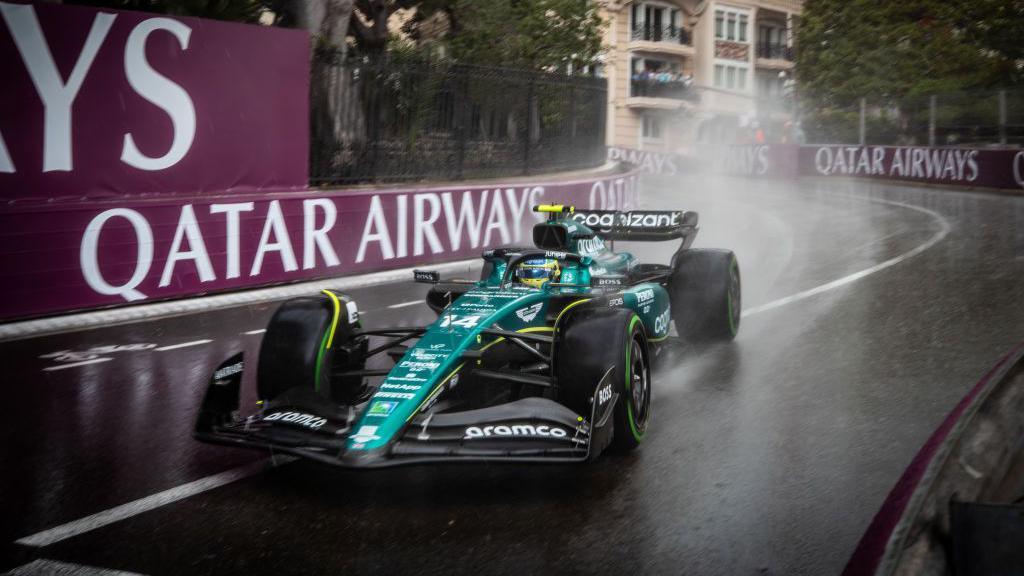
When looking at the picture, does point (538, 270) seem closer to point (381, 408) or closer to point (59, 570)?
point (381, 408)

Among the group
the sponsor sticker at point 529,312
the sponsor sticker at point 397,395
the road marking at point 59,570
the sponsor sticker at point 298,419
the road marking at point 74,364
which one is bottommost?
the road marking at point 59,570

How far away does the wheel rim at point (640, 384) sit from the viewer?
5.60 m

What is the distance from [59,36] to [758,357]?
6.99 meters

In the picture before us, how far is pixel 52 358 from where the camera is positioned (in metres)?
7.91

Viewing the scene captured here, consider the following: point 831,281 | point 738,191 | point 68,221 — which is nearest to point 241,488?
point 68,221

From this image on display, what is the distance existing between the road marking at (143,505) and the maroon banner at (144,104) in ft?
18.0

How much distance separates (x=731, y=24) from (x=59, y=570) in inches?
2362

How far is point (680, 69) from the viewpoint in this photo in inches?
→ 2293

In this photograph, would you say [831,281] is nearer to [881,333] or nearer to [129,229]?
[881,333]

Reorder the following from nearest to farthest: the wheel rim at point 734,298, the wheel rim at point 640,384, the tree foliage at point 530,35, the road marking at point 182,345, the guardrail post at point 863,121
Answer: the wheel rim at point 640,384 < the wheel rim at point 734,298 < the road marking at point 182,345 < the tree foliage at point 530,35 < the guardrail post at point 863,121

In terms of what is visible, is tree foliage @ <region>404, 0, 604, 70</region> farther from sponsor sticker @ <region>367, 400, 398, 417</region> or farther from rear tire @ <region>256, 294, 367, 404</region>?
sponsor sticker @ <region>367, 400, 398, 417</region>

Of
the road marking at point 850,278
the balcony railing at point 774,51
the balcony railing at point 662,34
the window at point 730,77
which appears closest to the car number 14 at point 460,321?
the road marking at point 850,278

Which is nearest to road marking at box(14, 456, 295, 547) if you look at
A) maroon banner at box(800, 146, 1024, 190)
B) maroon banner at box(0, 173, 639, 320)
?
maroon banner at box(0, 173, 639, 320)

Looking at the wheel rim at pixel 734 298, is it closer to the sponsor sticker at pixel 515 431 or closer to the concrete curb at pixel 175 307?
the concrete curb at pixel 175 307
